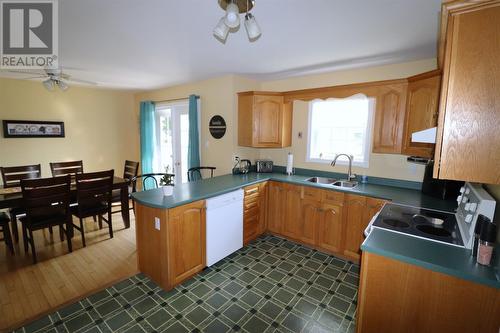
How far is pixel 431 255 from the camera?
1363 mm

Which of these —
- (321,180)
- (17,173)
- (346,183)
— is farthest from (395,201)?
(17,173)

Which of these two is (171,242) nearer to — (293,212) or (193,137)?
(293,212)

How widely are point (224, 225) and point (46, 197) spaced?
6.65 feet

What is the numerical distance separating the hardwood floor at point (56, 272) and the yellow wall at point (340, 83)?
258cm

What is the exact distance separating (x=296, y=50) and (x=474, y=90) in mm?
1731

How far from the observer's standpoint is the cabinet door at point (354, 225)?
262 cm

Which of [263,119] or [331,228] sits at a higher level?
[263,119]

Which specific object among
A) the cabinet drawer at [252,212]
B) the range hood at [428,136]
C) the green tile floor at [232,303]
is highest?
the range hood at [428,136]

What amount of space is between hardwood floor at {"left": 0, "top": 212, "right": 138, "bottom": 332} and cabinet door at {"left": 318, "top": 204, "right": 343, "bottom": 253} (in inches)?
87.4

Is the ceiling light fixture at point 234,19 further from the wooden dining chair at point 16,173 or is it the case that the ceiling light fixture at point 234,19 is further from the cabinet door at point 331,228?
the wooden dining chair at point 16,173

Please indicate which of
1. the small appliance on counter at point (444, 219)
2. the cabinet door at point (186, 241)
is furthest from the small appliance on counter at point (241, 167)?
the small appliance on counter at point (444, 219)

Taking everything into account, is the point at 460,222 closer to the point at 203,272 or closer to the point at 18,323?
the point at 203,272

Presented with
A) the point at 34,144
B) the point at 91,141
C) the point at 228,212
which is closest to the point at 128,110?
the point at 91,141

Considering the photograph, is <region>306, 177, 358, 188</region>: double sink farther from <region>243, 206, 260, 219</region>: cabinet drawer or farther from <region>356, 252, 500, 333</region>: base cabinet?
<region>356, 252, 500, 333</region>: base cabinet
